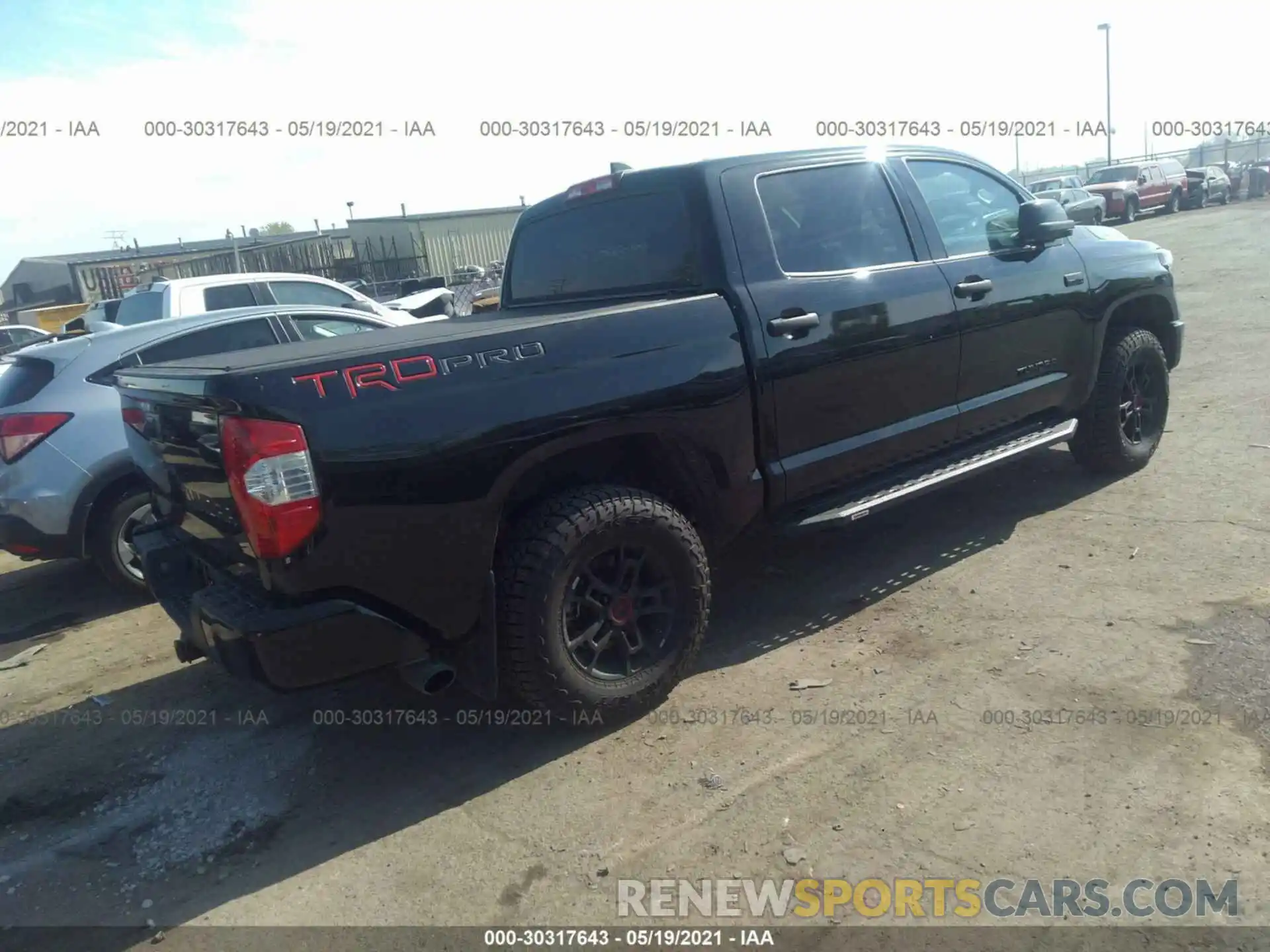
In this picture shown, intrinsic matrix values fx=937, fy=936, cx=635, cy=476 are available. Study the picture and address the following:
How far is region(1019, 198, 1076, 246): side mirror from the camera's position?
4742 millimetres

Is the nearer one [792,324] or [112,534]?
[792,324]

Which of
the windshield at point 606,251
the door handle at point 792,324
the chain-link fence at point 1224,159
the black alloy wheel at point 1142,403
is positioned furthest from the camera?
the chain-link fence at point 1224,159

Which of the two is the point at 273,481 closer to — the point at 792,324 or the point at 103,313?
the point at 792,324

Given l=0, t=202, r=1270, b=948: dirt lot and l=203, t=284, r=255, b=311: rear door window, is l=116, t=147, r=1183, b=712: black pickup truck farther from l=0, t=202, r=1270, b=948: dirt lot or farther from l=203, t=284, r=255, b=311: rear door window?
l=203, t=284, r=255, b=311: rear door window

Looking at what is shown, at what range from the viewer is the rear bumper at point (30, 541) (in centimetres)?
502

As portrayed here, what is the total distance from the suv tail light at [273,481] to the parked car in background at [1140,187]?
29.6 metres

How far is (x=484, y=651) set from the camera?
3176mm

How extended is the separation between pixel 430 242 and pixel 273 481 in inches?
1234

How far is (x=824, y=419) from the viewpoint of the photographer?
4.01 meters

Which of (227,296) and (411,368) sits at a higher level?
(227,296)


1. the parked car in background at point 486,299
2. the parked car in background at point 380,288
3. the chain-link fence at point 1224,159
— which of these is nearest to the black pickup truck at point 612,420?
the parked car in background at point 486,299

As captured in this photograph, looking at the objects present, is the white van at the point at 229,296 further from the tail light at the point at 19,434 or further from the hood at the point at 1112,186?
the hood at the point at 1112,186

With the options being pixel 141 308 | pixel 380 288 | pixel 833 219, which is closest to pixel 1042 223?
pixel 833 219

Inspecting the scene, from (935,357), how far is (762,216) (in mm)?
1120
